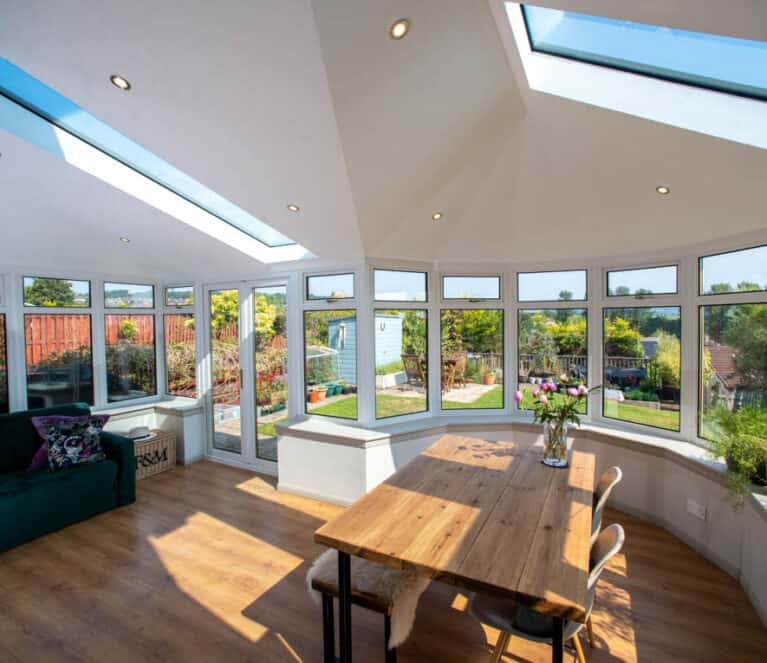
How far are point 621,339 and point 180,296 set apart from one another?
5.26 metres

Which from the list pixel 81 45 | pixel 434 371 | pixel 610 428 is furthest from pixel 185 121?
pixel 610 428

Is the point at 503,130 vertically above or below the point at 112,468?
above

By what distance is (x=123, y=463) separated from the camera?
3832mm

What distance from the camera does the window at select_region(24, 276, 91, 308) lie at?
14.0 ft

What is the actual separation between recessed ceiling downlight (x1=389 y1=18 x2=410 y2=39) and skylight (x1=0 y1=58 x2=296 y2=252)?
1997mm

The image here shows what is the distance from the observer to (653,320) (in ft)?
11.7

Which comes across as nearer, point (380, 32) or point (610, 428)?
point (380, 32)

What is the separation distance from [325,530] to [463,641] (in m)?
1.21

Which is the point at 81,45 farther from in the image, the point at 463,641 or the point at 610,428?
the point at 610,428

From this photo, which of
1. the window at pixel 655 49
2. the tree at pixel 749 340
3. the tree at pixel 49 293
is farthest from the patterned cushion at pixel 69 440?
the tree at pixel 749 340

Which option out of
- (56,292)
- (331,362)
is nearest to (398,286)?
(331,362)

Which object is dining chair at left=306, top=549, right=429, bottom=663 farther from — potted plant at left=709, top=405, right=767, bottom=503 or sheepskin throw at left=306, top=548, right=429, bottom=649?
potted plant at left=709, top=405, right=767, bottom=503

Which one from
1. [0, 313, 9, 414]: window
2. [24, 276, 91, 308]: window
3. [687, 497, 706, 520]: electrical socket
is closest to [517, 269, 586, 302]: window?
[687, 497, 706, 520]: electrical socket

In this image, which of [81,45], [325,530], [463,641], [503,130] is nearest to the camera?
[325,530]
